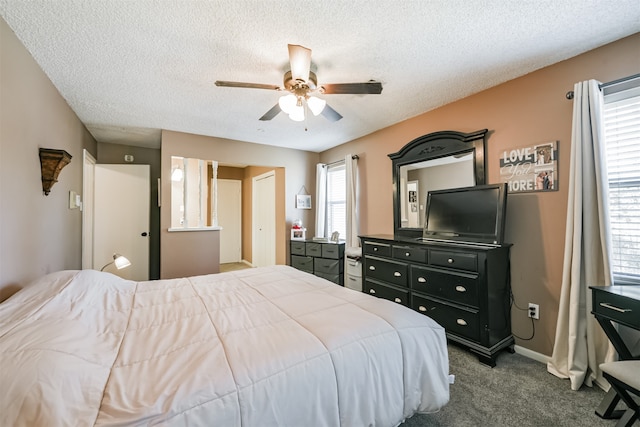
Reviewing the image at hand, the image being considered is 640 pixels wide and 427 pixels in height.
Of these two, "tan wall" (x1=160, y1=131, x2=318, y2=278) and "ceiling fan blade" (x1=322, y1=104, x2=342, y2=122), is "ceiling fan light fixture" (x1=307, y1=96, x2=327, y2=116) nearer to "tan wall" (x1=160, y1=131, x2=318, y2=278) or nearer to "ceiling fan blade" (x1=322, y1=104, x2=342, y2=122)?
"ceiling fan blade" (x1=322, y1=104, x2=342, y2=122)

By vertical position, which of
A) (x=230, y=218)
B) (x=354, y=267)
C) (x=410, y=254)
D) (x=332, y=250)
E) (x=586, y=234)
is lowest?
(x=354, y=267)

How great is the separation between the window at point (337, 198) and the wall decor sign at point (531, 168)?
2.36 m

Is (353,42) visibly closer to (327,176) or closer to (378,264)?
(378,264)

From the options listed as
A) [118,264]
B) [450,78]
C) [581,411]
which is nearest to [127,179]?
[118,264]

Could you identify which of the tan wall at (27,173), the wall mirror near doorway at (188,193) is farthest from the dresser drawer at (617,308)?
the wall mirror near doorway at (188,193)

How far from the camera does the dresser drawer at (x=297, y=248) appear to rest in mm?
4465

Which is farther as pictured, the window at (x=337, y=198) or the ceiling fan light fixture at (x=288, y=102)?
the window at (x=337, y=198)

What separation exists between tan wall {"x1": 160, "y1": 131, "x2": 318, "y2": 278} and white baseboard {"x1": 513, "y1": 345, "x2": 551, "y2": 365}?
11.3 ft

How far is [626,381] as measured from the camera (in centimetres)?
137

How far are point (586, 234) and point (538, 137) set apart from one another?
2.91ft

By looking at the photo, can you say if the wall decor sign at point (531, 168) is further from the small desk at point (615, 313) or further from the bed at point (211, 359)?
the bed at point (211, 359)

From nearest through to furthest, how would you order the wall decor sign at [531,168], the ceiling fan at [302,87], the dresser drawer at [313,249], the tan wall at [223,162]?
the ceiling fan at [302,87] → the wall decor sign at [531,168] → the tan wall at [223,162] → the dresser drawer at [313,249]

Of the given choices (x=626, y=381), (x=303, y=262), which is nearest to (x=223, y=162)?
(x=303, y=262)

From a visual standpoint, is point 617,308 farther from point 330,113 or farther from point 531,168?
point 330,113
